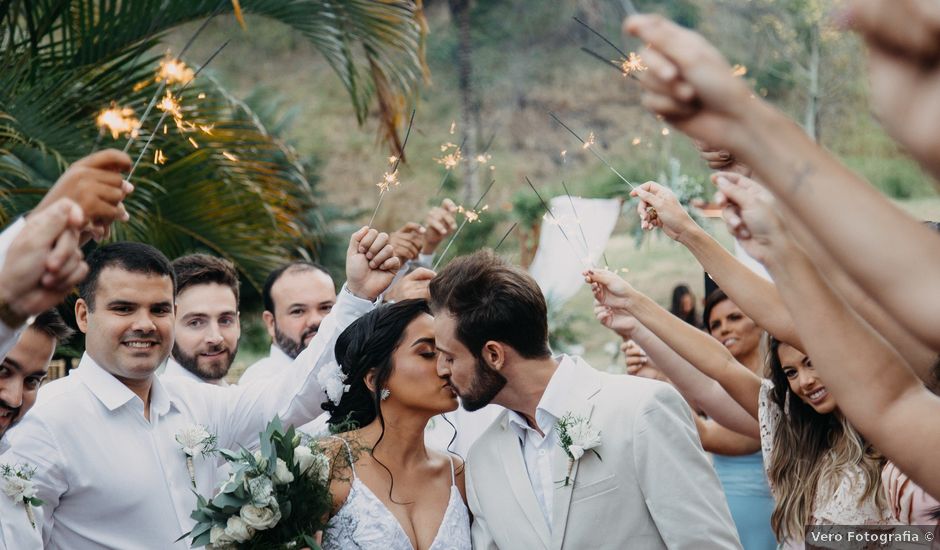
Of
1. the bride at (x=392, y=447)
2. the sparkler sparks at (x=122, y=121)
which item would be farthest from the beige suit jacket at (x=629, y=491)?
the sparkler sparks at (x=122, y=121)

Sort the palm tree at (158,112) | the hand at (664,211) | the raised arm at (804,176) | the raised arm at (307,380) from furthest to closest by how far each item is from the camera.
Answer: the palm tree at (158,112)
the raised arm at (307,380)
the hand at (664,211)
the raised arm at (804,176)

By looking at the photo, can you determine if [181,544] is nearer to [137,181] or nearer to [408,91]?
[137,181]

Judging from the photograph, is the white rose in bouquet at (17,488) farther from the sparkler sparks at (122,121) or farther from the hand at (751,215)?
the sparkler sparks at (122,121)

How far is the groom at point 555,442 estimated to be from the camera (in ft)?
12.4

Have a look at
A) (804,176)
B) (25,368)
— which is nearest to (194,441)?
(25,368)

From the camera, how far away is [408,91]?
759 cm

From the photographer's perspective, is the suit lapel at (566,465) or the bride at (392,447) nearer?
the suit lapel at (566,465)

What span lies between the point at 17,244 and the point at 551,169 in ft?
89.5

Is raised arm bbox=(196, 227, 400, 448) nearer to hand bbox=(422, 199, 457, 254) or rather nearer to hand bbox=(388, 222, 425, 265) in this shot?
hand bbox=(388, 222, 425, 265)

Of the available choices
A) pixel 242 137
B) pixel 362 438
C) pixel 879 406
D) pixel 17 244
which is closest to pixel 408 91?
pixel 242 137

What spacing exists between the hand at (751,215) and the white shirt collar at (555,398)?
1.95m

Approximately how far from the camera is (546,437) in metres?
4.12

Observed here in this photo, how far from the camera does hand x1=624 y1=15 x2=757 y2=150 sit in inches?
59.8

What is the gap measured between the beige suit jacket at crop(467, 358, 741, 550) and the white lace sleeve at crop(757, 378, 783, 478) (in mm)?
586
